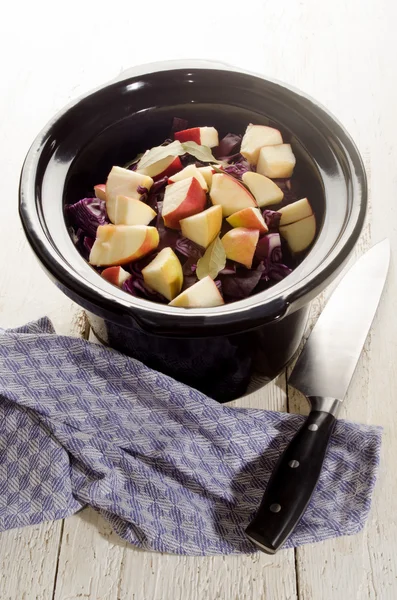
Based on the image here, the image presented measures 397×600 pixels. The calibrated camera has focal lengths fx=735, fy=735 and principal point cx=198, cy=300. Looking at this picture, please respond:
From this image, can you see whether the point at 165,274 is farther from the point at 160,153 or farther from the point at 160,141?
the point at 160,141

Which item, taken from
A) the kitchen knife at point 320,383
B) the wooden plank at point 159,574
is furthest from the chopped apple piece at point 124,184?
the wooden plank at point 159,574

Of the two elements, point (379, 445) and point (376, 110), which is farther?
point (376, 110)

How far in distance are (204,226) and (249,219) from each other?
0.22 feet

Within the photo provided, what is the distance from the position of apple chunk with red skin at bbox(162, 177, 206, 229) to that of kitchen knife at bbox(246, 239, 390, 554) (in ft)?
0.91

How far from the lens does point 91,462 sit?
102 cm

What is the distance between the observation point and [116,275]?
1.02 metres

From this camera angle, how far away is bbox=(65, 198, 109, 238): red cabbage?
1081 millimetres

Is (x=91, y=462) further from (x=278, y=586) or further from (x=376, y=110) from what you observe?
(x=376, y=110)

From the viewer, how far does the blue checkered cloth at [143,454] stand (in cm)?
99

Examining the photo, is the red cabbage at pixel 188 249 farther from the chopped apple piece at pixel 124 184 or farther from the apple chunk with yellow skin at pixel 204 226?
the chopped apple piece at pixel 124 184

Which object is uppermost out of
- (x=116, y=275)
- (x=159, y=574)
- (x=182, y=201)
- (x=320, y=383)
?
(x=182, y=201)

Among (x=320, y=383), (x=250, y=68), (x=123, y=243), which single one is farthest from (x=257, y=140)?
(x=250, y=68)

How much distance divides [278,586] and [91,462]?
301mm

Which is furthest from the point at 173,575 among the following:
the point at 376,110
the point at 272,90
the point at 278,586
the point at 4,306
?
the point at 376,110
